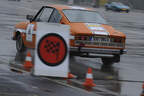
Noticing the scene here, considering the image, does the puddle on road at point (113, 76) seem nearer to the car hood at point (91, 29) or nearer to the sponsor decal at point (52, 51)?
the sponsor decal at point (52, 51)

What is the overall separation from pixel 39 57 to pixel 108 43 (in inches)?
115

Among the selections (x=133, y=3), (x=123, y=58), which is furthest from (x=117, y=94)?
(x=133, y=3)

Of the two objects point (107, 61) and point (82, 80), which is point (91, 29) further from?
point (82, 80)

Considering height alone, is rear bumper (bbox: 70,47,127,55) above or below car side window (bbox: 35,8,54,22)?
below

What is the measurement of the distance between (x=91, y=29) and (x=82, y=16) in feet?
3.54

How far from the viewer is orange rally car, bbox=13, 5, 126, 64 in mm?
12375

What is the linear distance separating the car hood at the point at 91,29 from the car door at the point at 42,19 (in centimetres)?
91

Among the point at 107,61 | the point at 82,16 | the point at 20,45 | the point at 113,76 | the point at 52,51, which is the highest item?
the point at 82,16

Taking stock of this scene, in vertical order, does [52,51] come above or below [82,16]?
below

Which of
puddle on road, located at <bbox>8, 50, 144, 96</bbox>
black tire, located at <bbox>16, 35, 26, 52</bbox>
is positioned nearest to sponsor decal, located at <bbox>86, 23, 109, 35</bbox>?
puddle on road, located at <bbox>8, 50, 144, 96</bbox>

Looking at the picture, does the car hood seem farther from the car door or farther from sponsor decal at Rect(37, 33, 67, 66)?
sponsor decal at Rect(37, 33, 67, 66)

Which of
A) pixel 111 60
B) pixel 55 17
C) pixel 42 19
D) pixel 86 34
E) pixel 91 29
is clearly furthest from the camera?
pixel 42 19

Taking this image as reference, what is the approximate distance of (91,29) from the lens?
12633 millimetres

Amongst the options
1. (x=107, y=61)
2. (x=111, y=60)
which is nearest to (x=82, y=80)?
(x=111, y=60)
